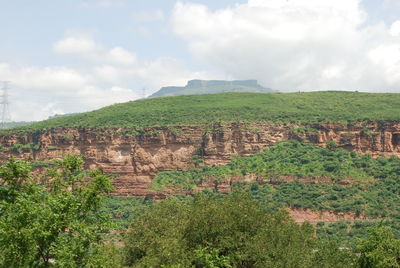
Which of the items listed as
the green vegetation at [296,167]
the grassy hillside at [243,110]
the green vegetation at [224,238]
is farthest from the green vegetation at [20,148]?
the green vegetation at [224,238]

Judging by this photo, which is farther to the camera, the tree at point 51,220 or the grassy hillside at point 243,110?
the grassy hillside at point 243,110

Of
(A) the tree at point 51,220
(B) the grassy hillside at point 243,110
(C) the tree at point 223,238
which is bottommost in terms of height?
(C) the tree at point 223,238

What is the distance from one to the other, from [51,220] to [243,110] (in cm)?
9222

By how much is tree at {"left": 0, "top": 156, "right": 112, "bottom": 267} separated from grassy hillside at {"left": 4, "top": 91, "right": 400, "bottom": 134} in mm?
75680

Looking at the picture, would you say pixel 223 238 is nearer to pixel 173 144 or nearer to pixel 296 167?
pixel 296 167

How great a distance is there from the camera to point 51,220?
66.6 ft

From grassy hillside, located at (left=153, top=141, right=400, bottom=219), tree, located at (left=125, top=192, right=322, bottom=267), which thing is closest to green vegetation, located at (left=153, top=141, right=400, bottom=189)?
grassy hillside, located at (left=153, top=141, right=400, bottom=219)

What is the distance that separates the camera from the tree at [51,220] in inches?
776

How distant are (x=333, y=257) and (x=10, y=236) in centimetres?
2190

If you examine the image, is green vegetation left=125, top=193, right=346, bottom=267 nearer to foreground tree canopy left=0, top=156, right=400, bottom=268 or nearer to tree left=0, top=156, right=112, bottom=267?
foreground tree canopy left=0, top=156, right=400, bottom=268

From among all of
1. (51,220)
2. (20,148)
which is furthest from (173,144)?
(51,220)

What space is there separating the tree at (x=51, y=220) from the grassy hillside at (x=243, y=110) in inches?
2980

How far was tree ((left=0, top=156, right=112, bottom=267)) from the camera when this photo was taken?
1970 centimetres

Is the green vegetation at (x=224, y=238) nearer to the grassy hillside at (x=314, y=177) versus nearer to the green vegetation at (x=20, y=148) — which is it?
the grassy hillside at (x=314, y=177)
